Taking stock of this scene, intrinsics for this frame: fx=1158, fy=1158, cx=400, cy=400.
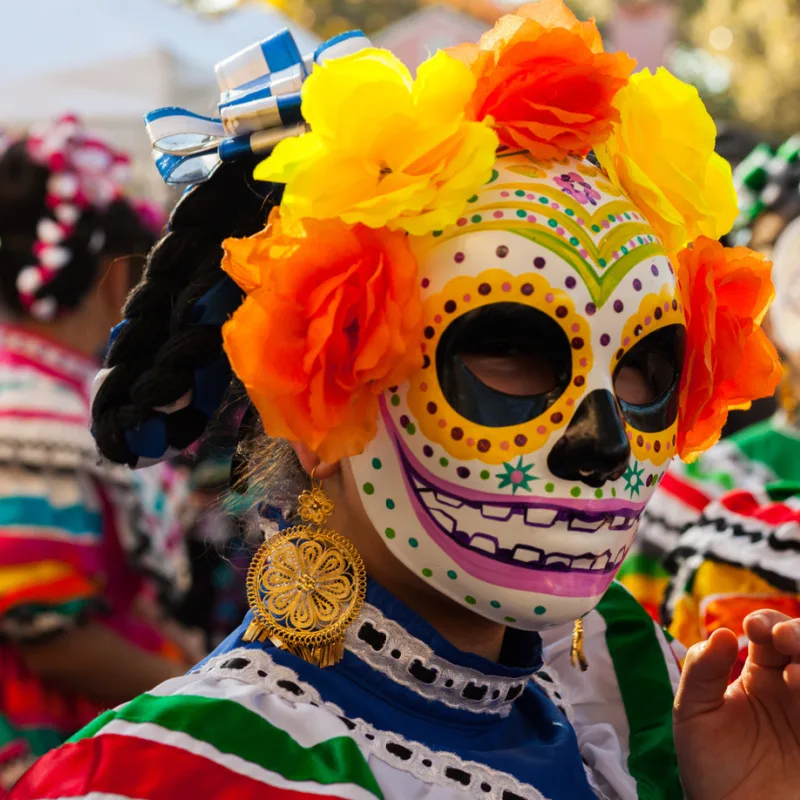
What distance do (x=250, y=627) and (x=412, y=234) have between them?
63cm

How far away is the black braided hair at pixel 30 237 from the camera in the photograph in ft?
11.7

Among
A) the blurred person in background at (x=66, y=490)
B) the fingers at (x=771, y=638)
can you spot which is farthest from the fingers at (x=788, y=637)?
the blurred person in background at (x=66, y=490)

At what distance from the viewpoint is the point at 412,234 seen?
1611 millimetres

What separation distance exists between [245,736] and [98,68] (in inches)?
212

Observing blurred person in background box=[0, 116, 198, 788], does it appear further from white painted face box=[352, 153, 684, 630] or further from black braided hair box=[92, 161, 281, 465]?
white painted face box=[352, 153, 684, 630]

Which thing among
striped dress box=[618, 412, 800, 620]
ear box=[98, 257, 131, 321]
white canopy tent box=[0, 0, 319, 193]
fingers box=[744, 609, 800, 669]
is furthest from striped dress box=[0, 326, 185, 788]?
white canopy tent box=[0, 0, 319, 193]

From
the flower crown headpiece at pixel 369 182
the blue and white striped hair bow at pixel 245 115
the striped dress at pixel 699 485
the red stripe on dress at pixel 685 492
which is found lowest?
the striped dress at pixel 699 485

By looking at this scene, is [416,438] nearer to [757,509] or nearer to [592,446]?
[592,446]

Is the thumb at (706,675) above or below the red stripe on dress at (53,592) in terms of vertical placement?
below

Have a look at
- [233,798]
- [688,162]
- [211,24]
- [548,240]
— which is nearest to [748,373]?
[688,162]

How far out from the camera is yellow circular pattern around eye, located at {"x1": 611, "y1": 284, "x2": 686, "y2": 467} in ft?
5.44

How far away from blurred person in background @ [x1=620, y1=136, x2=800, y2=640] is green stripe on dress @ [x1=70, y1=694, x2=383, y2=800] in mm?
1042

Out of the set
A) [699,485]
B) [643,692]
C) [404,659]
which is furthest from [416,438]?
[699,485]

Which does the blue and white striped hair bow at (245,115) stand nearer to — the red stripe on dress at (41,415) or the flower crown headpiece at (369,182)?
the flower crown headpiece at (369,182)
